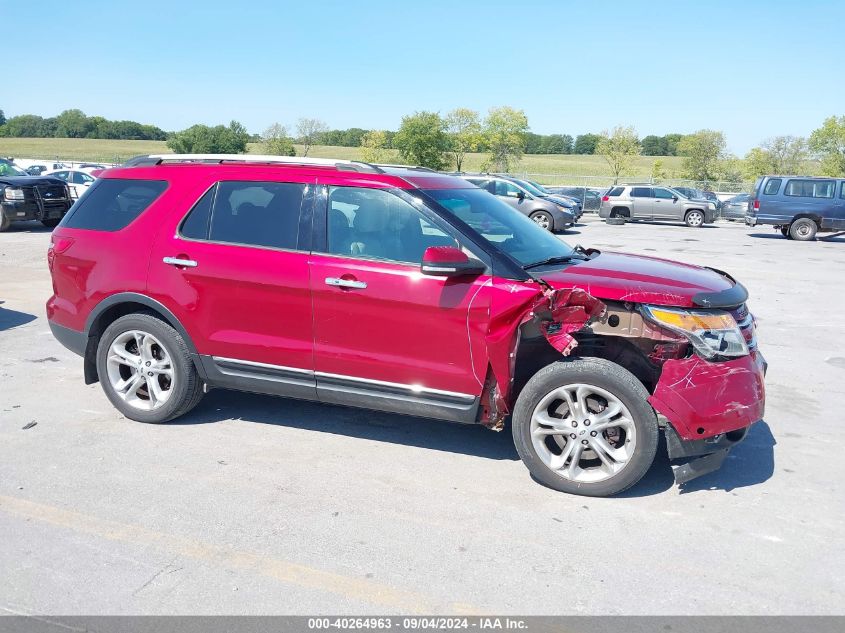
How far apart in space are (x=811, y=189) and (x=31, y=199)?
2174cm

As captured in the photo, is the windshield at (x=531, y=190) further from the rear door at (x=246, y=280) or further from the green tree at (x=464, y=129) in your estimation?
the green tree at (x=464, y=129)

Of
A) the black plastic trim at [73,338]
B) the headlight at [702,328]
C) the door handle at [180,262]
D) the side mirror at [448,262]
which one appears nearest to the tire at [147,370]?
the black plastic trim at [73,338]

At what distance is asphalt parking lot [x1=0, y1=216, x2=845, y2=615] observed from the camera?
3227mm

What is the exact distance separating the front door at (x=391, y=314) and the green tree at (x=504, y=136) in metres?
67.9

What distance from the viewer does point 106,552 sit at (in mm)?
3514

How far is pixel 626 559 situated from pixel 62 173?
27054 mm

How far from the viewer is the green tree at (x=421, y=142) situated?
6231 cm

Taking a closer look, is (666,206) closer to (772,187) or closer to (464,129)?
(772,187)

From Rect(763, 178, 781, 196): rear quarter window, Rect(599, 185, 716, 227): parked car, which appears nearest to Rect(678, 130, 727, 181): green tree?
Rect(599, 185, 716, 227): parked car

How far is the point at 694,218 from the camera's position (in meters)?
29.5

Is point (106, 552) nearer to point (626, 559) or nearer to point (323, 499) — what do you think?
point (323, 499)

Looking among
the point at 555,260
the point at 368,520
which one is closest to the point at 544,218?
the point at 555,260

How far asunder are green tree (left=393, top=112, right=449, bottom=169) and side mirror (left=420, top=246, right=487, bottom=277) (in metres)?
58.6

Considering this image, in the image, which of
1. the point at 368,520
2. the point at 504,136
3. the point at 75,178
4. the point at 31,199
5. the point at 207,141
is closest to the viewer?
the point at 368,520
